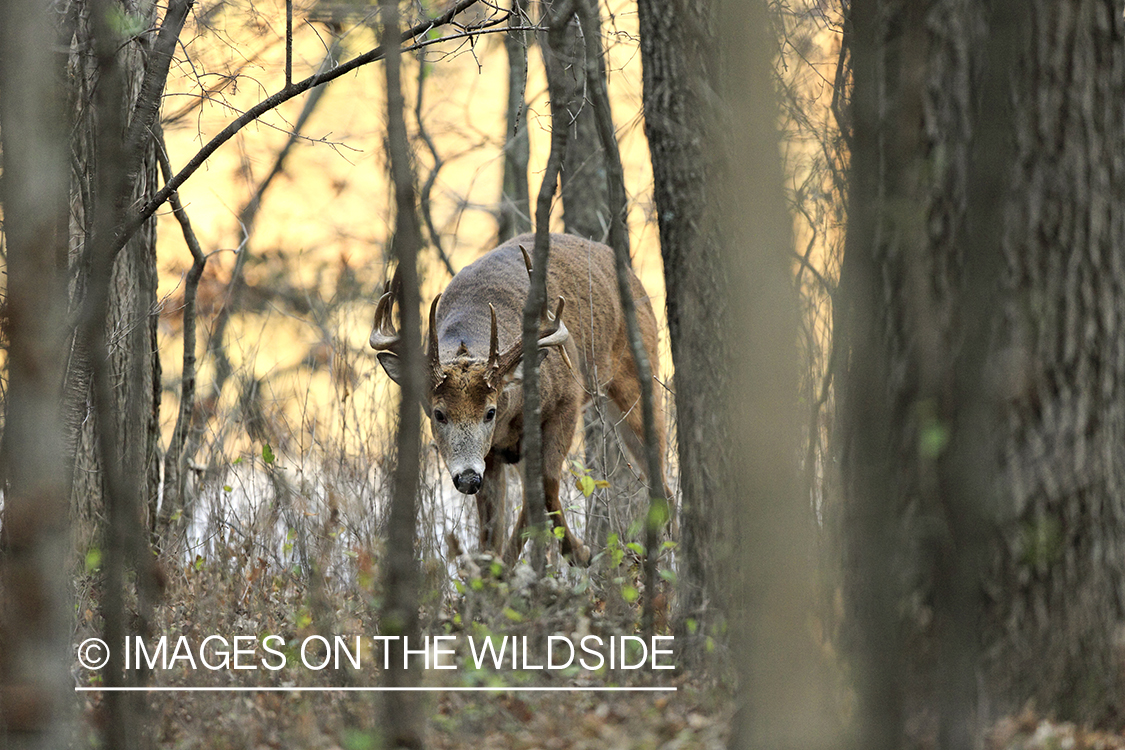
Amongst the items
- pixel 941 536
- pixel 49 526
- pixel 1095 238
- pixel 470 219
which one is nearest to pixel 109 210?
pixel 49 526

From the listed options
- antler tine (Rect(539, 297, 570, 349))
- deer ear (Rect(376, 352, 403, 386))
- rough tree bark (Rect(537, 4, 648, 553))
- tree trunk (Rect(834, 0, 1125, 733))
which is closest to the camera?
tree trunk (Rect(834, 0, 1125, 733))

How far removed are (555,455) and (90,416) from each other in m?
2.89

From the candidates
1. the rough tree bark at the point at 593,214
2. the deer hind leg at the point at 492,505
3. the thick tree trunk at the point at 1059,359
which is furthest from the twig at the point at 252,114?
the deer hind leg at the point at 492,505

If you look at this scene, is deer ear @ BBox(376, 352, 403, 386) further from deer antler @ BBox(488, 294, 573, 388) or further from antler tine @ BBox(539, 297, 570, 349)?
antler tine @ BBox(539, 297, 570, 349)

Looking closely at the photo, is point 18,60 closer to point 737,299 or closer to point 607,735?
point 737,299

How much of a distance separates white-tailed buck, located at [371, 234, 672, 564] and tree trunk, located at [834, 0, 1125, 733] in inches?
130

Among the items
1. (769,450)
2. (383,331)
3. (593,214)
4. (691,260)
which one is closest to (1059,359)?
(769,450)

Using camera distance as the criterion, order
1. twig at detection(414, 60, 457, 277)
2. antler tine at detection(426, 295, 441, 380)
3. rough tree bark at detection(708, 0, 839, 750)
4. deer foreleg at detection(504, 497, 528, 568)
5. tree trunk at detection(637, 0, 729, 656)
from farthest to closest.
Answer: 1. twig at detection(414, 60, 457, 277)
2. deer foreleg at detection(504, 497, 528, 568)
3. antler tine at detection(426, 295, 441, 380)
4. tree trunk at detection(637, 0, 729, 656)
5. rough tree bark at detection(708, 0, 839, 750)

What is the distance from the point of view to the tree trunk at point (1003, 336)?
3.11 meters

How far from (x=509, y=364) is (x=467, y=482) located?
90 cm

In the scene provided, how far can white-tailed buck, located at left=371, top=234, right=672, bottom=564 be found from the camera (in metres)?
7.23

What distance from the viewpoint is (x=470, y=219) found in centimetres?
1533

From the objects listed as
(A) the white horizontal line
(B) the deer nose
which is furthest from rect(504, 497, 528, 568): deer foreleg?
(A) the white horizontal line

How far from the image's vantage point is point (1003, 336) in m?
3.53
